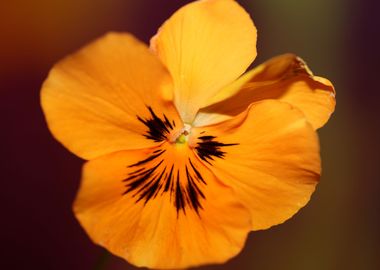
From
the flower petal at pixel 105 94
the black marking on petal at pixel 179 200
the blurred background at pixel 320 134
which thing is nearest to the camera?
the flower petal at pixel 105 94

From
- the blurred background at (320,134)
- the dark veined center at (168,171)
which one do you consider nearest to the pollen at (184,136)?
the dark veined center at (168,171)

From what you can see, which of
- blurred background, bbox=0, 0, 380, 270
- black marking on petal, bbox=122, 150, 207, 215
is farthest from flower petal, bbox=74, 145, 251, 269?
blurred background, bbox=0, 0, 380, 270

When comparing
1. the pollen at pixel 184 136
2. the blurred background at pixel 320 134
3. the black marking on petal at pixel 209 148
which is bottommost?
the blurred background at pixel 320 134

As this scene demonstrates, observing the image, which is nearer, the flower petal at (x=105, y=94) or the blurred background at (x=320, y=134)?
the flower petal at (x=105, y=94)

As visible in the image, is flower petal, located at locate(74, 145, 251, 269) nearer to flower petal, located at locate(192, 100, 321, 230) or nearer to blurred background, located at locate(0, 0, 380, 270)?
flower petal, located at locate(192, 100, 321, 230)

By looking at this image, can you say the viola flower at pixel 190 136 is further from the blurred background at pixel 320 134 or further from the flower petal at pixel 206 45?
the blurred background at pixel 320 134
